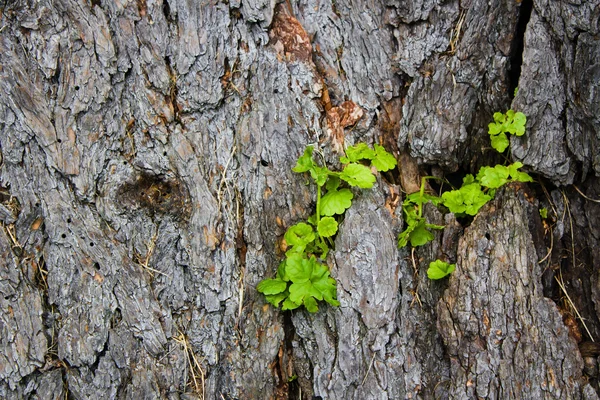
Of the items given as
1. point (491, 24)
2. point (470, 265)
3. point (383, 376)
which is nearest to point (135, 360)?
point (383, 376)

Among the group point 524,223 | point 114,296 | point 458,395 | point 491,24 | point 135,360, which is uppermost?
point 491,24

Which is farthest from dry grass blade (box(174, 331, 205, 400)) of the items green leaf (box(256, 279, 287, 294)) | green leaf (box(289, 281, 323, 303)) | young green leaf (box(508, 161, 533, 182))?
young green leaf (box(508, 161, 533, 182))

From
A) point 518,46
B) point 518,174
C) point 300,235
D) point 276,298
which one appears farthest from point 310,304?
point 518,46

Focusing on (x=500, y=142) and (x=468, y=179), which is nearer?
(x=500, y=142)

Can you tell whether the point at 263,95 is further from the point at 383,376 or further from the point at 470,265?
the point at 383,376

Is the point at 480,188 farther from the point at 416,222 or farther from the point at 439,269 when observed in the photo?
the point at 439,269

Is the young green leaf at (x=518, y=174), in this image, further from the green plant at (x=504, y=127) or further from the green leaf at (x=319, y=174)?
the green leaf at (x=319, y=174)

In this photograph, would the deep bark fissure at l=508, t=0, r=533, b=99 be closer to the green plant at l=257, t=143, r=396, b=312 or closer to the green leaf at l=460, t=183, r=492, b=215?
the green leaf at l=460, t=183, r=492, b=215
